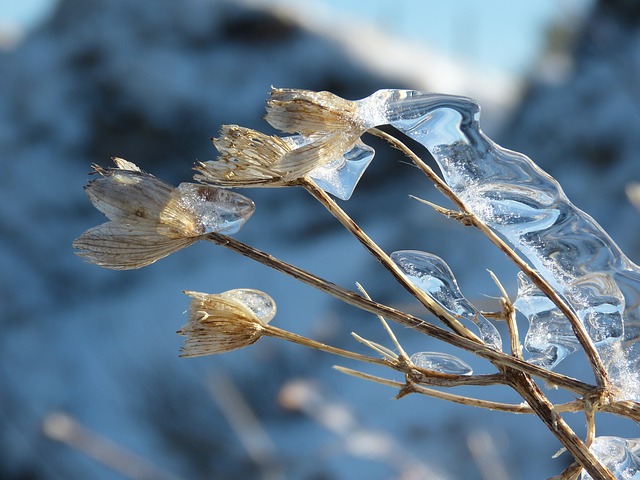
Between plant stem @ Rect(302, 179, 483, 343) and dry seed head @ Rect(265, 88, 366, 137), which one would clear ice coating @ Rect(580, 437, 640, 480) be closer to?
plant stem @ Rect(302, 179, 483, 343)

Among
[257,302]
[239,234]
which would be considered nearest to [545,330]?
[257,302]

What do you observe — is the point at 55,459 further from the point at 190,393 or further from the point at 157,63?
the point at 157,63

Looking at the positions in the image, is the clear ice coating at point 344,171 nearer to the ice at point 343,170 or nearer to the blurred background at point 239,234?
the ice at point 343,170

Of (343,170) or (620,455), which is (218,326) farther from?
(620,455)

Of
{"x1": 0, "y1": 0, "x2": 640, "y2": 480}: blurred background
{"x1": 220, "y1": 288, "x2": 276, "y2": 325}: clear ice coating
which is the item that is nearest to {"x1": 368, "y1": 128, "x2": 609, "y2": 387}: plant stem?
{"x1": 220, "y1": 288, "x2": 276, "y2": 325}: clear ice coating

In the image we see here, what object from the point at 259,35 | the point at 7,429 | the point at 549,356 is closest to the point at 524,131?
the point at 259,35

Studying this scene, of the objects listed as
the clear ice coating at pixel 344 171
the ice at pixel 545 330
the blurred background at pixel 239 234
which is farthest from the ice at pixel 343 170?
the blurred background at pixel 239 234
